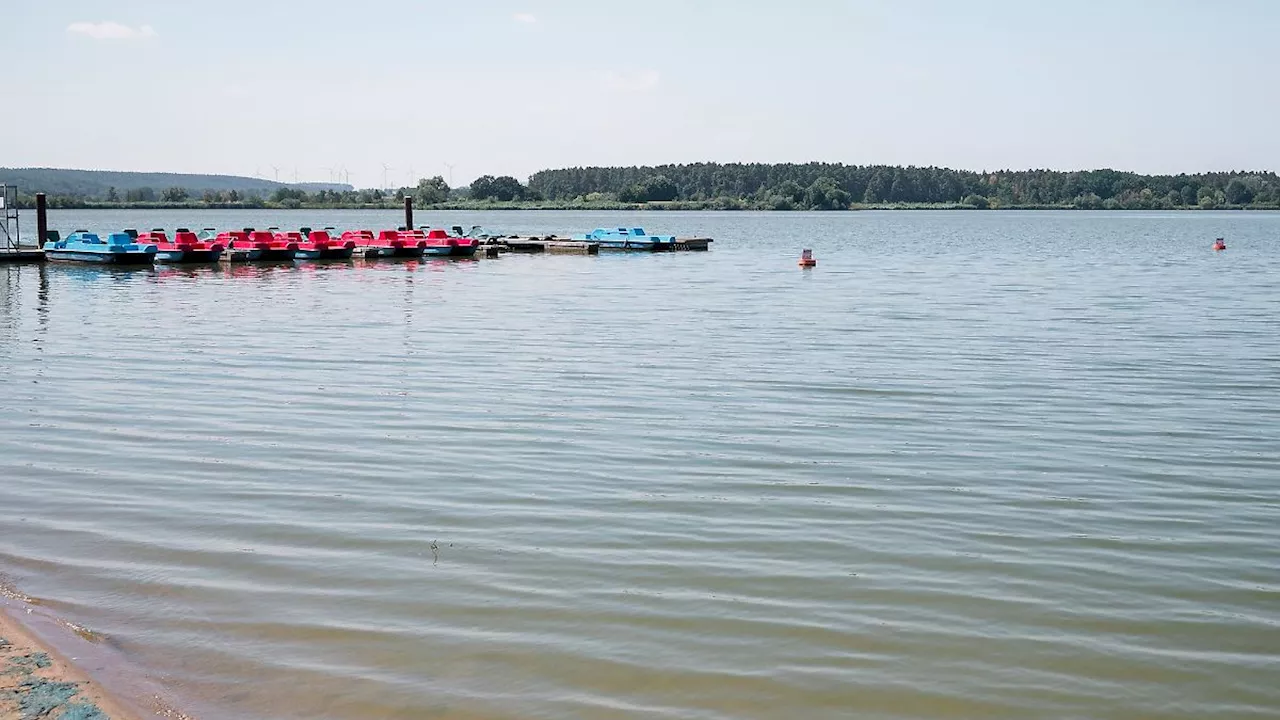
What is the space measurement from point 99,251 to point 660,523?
40737mm

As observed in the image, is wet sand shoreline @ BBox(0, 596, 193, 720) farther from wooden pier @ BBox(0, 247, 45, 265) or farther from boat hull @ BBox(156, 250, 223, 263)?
wooden pier @ BBox(0, 247, 45, 265)

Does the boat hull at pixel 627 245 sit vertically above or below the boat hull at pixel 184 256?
above

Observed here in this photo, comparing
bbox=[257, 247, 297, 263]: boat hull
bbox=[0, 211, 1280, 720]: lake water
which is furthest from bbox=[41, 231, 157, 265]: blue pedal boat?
bbox=[0, 211, 1280, 720]: lake water

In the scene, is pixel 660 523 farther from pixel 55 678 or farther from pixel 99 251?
pixel 99 251

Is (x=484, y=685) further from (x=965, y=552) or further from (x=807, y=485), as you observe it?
(x=807, y=485)

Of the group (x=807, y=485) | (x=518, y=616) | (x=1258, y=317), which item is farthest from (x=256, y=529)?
(x=1258, y=317)

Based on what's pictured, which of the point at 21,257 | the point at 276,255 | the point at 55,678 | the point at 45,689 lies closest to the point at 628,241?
the point at 276,255

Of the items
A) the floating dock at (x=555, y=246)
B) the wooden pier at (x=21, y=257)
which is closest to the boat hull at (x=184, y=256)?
the wooden pier at (x=21, y=257)

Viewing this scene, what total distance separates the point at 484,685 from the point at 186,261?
44.3 m

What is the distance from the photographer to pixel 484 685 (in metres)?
6.45

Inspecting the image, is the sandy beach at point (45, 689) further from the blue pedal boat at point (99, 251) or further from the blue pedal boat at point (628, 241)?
the blue pedal boat at point (628, 241)

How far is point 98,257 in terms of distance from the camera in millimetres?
45062

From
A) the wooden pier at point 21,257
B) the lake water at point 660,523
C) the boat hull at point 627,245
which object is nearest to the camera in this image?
the lake water at point 660,523

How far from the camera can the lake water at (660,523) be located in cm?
658
